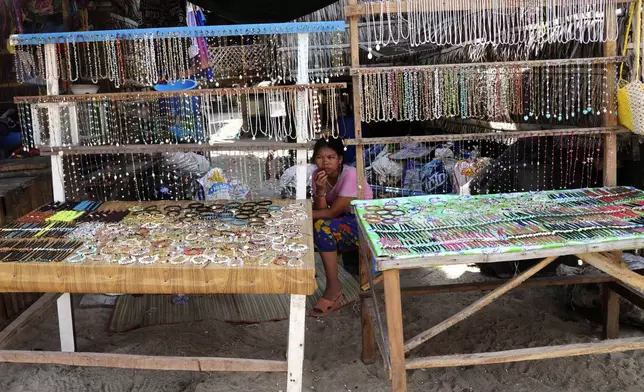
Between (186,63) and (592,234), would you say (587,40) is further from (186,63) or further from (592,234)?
(186,63)

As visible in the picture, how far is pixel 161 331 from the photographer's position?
3.63 m

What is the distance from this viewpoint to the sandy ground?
298 centimetres

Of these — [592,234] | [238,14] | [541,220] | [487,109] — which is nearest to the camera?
[592,234]

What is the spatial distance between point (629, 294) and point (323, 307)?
191cm

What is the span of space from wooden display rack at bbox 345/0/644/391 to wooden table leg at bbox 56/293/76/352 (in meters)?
1.76

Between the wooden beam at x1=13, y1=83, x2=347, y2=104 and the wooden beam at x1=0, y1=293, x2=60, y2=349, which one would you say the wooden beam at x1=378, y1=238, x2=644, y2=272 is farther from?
the wooden beam at x1=0, y1=293, x2=60, y2=349

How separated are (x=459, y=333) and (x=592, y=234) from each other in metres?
1.31

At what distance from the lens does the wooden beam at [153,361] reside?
2502 mm

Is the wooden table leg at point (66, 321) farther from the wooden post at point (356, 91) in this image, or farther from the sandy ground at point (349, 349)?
the wooden post at point (356, 91)

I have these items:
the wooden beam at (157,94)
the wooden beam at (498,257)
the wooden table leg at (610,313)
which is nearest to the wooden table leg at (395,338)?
the wooden beam at (498,257)

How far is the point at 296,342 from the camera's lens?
247 centimetres

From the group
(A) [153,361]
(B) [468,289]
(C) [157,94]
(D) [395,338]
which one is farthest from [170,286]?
(B) [468,289]

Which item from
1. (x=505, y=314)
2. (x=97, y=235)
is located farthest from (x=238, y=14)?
(x=505, y=314)

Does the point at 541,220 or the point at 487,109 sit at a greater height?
the point at 487,109
